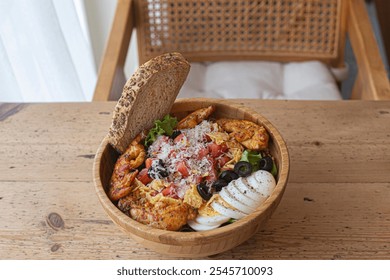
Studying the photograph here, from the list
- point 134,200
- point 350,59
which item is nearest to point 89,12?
point 350,59

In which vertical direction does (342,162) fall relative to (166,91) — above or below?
below

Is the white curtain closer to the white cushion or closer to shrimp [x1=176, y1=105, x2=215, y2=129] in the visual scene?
the white cushion

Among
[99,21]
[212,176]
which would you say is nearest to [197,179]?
[212,176]

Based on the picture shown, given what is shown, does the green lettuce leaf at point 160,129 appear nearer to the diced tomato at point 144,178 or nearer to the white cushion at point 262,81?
the diced tomato at point 144,178

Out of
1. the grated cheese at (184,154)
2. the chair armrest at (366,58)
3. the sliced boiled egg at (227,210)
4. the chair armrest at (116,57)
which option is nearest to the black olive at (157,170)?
the grated cheese at (184,154)

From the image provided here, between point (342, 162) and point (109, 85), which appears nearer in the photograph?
point (342, 162)

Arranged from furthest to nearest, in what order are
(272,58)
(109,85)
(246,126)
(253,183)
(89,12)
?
(89,12), (272,58), (109,85), (246,126), (253,183)

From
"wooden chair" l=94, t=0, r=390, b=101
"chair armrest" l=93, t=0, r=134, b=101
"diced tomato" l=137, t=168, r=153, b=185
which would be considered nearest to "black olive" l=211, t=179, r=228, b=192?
"diced tomato" l=137, t=168, r=153, b=185

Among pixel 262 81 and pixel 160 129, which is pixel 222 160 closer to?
pixel 160 129
